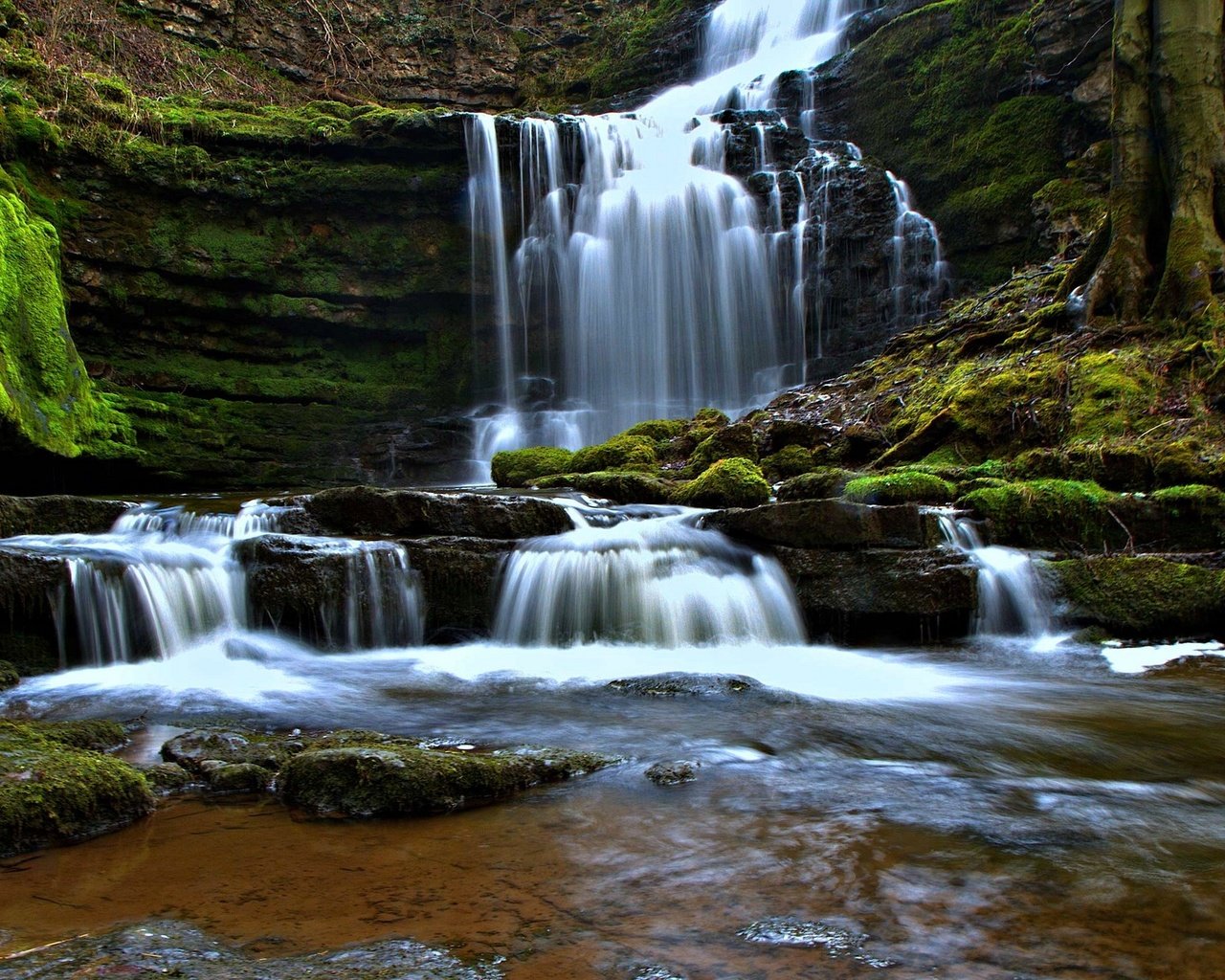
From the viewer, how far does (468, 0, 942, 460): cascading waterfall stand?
17234 mm

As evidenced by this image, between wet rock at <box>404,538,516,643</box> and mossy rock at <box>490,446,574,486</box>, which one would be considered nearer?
wet rock at <box>404,538,516,643</box>

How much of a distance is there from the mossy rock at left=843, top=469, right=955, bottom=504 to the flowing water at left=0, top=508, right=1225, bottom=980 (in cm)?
217

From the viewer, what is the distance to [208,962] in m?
1.98

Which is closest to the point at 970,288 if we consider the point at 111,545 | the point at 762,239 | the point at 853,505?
the point at 762,239

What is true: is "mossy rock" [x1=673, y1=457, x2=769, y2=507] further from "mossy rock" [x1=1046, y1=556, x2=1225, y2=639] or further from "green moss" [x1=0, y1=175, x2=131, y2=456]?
"green moss" [x1=0, y1=175, x2=131, y2=456]

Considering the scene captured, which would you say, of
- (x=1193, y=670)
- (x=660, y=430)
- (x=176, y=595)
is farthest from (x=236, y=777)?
(x=660, y=430)

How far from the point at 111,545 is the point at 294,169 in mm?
12268

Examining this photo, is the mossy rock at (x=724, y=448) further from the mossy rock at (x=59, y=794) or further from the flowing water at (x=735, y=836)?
the mossy rock at (x=59, y=794)

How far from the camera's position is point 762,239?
17344 mm

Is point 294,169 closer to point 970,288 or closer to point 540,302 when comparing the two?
point 540,302

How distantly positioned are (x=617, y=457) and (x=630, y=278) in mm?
6861

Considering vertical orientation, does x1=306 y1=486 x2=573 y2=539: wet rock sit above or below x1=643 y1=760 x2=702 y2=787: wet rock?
above

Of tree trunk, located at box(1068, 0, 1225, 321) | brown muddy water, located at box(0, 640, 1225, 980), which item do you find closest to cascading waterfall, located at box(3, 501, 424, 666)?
brown muddy water, located at box(0, 640, 1225, 980)

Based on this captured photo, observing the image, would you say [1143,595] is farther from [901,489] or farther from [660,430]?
[660,430]
